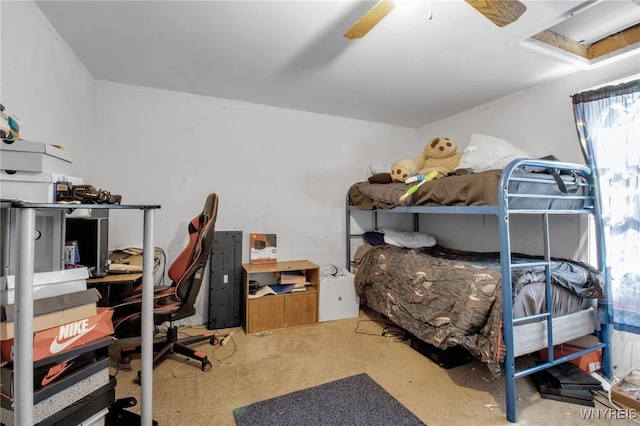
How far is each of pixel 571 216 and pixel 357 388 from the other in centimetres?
218

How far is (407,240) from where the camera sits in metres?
3.06

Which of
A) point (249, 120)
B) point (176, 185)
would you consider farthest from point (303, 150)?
point (176, 185)

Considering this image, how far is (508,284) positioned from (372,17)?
1.62m

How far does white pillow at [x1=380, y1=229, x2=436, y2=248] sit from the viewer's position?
3.02m

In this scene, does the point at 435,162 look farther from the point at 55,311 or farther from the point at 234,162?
the point at 55,311

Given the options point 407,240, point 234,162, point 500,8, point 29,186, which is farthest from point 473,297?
point 234,162

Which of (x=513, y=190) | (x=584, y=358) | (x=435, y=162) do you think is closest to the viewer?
(x=513, y=190)

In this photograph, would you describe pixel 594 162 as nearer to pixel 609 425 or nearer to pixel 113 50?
pixel 609 425

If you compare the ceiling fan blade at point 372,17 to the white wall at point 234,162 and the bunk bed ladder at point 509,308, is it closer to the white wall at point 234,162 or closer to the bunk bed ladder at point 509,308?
the bunk bed ladder at point 509,308

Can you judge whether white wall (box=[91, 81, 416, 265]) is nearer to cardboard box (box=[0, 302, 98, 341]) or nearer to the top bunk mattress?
the top bunk mattress

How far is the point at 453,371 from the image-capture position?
6.75 ft

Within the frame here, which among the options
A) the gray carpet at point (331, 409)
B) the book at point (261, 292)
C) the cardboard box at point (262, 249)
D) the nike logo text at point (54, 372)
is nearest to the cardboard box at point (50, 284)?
the nike logo text at point (54, 372)

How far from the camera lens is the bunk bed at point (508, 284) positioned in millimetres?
1646

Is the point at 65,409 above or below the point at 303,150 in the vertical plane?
below
